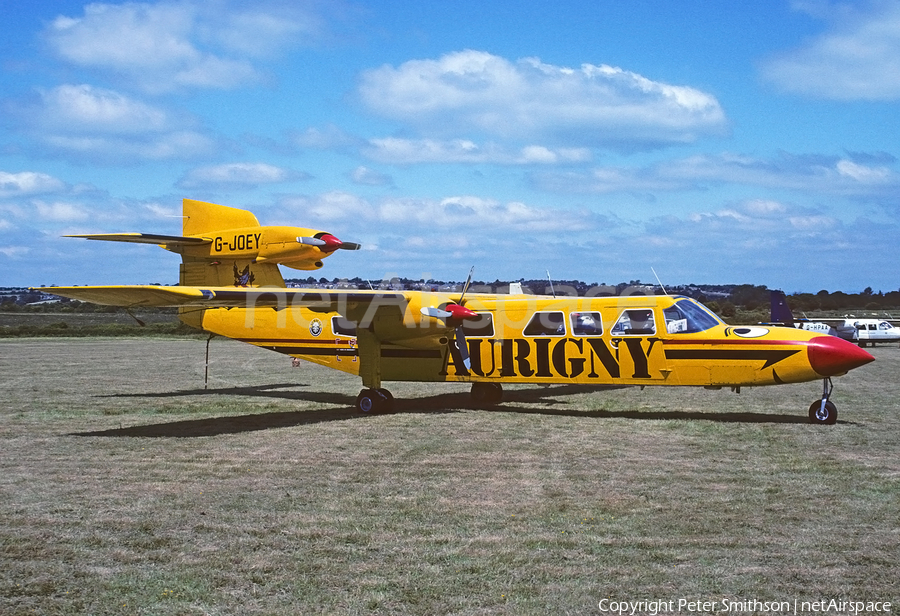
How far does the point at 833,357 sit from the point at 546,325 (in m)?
5.69

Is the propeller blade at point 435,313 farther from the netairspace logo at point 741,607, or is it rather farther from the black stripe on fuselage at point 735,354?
the netairspace logo at point 741,607

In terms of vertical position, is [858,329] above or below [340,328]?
below

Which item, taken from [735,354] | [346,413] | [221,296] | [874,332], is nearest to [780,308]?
[874,332]

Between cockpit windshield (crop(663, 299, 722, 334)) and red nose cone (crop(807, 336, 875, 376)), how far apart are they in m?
1.90

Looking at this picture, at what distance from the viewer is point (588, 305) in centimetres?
1730

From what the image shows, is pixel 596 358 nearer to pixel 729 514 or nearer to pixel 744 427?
pixel 744 427

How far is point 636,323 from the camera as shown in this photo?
16.5 meters

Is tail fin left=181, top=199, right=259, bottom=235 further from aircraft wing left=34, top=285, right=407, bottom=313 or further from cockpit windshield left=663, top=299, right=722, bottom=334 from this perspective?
cockpit windshield left=663, top=299, right=722, bottom=334

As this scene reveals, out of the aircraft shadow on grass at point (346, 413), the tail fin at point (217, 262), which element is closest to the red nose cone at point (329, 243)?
the tail fin at point (217, 262)

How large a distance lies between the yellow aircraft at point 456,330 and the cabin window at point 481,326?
0.03 meters

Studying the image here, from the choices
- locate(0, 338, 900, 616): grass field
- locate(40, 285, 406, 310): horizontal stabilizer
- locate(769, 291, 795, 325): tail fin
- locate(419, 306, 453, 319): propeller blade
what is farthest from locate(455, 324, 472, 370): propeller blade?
locate(769, 291, 795, 325): tail fin

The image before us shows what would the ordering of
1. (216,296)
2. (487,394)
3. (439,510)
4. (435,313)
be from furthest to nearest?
1. (487,394)
2. (435,313)
3. (216,296)
4. (439,510)

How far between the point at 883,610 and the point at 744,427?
31.1 ft

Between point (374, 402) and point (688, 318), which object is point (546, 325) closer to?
point (688, 318)
